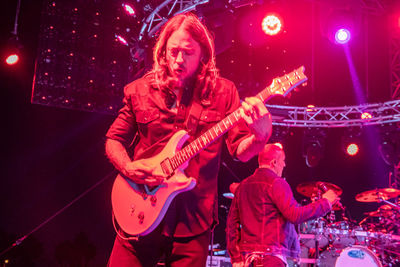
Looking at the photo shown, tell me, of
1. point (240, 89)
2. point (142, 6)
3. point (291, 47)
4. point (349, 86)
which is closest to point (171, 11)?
point (142, 6)

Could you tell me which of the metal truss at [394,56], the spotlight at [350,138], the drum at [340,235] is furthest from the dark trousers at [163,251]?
the spotlight at [350,138]

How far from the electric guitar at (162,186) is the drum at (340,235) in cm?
629

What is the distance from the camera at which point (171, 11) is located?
8.19m

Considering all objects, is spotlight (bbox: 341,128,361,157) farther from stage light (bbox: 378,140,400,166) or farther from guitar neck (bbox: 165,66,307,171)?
guitar neck (bbox: 165,66,307,171)

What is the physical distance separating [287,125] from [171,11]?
5.59 meters

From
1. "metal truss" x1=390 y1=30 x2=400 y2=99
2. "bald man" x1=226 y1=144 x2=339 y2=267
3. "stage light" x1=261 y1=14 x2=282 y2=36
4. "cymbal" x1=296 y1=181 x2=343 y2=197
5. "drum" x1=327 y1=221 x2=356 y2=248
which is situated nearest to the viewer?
"bald man" x1=226 y1=144 x2=339 y2=267

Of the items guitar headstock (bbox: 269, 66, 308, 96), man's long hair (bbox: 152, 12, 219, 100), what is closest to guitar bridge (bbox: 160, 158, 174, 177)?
man's long hair (bbox: 152, 12, 219, 100)

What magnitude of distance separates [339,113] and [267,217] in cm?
832

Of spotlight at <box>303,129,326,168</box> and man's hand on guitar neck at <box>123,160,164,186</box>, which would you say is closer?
man's hand on guitar neck at <box>123,160,164,186</box>

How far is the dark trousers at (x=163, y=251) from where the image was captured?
6.81 ft

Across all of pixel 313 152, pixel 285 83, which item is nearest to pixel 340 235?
pixel 313 152

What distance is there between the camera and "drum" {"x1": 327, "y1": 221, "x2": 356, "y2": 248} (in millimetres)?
7754

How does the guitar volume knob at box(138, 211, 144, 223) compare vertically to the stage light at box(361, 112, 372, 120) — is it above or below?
below

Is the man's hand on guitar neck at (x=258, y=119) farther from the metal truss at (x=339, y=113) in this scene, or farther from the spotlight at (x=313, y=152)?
the spotlight at (x=313, y=152)
